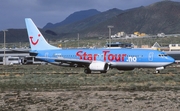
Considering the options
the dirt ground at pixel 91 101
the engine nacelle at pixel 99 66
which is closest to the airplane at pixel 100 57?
the engine nacelle at pixel 99 66

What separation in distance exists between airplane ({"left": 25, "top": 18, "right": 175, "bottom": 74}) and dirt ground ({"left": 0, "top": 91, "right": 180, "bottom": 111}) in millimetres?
27888

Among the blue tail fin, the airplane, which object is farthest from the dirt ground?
the blue tail fin

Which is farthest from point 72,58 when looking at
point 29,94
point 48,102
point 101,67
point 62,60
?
point 48,102

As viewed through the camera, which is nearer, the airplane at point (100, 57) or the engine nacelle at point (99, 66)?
the airplane at point (100, 57)

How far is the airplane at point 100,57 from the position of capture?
192ft

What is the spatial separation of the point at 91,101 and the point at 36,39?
44433 mm

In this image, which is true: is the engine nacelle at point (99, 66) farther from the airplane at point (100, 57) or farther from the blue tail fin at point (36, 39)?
the blue tail fin at point (36, 39)

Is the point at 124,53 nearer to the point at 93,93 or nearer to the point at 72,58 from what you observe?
the point at 72,58

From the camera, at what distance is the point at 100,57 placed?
204 feet

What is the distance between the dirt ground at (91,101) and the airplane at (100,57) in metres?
27.9

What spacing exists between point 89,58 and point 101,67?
14.6ft

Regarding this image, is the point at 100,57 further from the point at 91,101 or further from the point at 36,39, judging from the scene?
the point at 91,101

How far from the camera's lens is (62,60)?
63.8 meters

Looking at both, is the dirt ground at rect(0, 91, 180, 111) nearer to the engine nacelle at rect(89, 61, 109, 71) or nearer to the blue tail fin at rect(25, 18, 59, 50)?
the engine nacelle at rect(89, 61, 109, 71)
